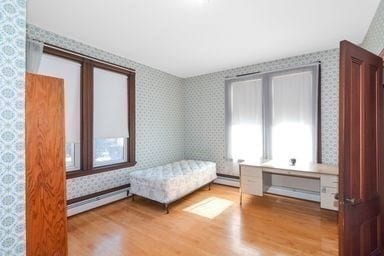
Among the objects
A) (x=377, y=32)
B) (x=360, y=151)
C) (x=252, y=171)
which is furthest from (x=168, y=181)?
(x=377, y=32)

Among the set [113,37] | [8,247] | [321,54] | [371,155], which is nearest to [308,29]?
[321,54]

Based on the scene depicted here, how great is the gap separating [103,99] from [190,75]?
2244 millimetres

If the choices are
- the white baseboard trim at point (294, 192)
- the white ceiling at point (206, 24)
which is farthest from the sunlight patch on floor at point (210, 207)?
the white ceiling at point (206, 24)

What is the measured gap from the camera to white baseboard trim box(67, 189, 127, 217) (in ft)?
10.2

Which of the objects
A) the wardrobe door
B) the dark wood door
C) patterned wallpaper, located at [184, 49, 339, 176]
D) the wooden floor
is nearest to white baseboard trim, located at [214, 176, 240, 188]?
patterned wallpaper, located at [184, 49, 339, 176]

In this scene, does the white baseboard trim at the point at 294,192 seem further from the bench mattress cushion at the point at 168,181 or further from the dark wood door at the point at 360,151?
the dark wood door at the point at 360,151

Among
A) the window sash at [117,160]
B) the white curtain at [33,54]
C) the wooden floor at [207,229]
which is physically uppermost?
the white curtain at [33,54]

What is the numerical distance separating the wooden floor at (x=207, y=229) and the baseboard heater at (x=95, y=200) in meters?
0.09

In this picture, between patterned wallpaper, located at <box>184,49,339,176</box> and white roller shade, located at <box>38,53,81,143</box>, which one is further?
patterned wallpaper, located at <box>184,49,339,176</box>

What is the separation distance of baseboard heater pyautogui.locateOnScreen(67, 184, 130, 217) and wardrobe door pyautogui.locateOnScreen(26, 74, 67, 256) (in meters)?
1.57

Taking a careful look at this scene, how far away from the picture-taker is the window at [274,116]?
368 cm

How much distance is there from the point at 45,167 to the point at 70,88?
1.88 m

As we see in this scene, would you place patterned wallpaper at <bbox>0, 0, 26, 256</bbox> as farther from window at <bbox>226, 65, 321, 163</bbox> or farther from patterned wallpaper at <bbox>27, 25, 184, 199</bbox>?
window at <bbox>226, 65, 321, 163</bbox>

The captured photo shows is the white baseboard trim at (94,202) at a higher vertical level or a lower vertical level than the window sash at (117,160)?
lower
